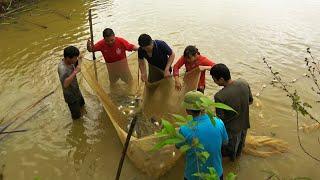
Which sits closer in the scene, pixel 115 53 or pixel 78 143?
pixel 78 143

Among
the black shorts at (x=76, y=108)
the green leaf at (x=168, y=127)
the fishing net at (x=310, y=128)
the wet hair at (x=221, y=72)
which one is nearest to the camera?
the green leaf at (x=168, y=127)

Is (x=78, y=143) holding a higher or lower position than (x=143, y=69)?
lower

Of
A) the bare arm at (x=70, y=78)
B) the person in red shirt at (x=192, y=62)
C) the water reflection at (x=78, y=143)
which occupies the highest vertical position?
the person in red shirt at (x=192, y=62)

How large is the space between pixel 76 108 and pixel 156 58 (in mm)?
1647

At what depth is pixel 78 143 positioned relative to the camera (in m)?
5.77

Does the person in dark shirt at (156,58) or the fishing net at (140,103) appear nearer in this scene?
the fishing net at (140,103)

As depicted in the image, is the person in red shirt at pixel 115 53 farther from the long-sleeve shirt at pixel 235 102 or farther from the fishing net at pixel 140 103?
the long-sleeve shirt at pixel 235 102

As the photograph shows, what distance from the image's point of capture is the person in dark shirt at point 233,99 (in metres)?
3.95

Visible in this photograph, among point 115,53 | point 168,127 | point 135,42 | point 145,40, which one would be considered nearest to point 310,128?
point 145,40

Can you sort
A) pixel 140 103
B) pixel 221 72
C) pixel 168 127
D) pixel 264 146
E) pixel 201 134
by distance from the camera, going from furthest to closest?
pixel 140 103, pixel 264 146, pixel 221 72, pixel 201 134, pixel 168 127

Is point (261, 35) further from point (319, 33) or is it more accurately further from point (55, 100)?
point (55, 100)

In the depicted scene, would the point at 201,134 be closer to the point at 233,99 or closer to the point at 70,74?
the point at 233,99

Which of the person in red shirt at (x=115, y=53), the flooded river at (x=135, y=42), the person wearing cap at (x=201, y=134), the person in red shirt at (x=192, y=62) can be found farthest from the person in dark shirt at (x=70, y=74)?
the person wearing cap at (x=201, y=134)

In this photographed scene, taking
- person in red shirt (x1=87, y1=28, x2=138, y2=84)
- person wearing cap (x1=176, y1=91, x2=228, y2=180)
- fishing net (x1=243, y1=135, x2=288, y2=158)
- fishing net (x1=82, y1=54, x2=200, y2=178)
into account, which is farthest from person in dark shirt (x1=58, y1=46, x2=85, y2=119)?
fishing net (x1=243, y1=135, x2=288, y2=158)
